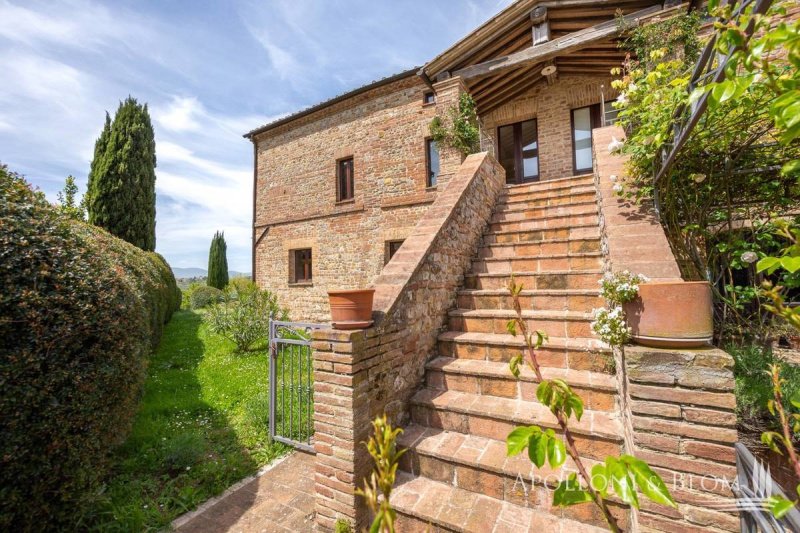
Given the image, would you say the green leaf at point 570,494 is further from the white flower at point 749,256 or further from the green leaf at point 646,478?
the white flower at point 749,256

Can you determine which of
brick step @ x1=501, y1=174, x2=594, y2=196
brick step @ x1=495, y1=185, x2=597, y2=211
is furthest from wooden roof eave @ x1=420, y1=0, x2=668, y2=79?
brick step @ x1=495, y1=185, x2=597, y2=211

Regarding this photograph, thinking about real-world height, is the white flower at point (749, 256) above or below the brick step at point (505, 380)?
above

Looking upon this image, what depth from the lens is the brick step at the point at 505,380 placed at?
2647 mm

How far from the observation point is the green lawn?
9.57ft

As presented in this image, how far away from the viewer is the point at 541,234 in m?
4.60

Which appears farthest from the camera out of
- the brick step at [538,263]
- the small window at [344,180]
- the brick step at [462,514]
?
the small window at [344,180]

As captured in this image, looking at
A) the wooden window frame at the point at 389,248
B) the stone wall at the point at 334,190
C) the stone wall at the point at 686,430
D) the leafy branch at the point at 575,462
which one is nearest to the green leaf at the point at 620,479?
the leafy branch at the point at 575,462

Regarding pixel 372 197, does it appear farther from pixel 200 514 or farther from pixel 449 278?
pixel 200 514

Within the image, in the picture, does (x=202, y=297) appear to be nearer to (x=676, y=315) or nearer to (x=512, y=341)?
(x=512, y=341)

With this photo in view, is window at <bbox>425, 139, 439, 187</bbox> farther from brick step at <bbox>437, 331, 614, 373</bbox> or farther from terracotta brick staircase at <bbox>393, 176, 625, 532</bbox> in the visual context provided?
brick step at <bbox>437, 331, 614, 373</bbox>

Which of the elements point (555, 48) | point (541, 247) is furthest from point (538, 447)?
point (555, 48)

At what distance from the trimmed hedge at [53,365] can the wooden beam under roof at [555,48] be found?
7.67 meters

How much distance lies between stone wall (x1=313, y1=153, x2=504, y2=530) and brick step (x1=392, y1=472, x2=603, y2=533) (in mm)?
405

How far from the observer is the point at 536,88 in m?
9.06
